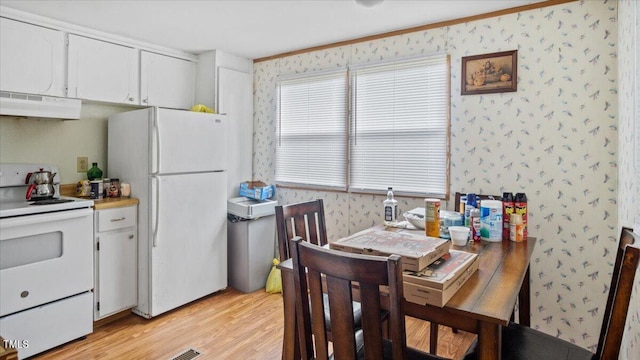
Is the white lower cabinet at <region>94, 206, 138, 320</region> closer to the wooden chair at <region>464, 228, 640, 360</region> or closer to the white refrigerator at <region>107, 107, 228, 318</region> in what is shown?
the white refrigerator at <region>107, 107, 228, 318</region>

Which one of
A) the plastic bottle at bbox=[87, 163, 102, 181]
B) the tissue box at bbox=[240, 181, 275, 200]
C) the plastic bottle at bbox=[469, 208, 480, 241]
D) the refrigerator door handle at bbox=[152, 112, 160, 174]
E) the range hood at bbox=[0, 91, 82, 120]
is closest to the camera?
the plastic bottle at bbox=[469, 208, 480, 241]

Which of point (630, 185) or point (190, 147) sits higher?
point (190, 147)

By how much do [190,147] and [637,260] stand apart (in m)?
2.89

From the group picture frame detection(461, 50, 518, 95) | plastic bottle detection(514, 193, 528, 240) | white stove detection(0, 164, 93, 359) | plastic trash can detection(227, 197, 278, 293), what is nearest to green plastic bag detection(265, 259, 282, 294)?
plastic trash can detection(227, 197, 278, 293)

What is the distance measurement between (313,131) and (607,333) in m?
2.75

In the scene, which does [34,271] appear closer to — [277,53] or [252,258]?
[252,258]

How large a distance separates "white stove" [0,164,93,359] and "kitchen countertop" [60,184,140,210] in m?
0.10

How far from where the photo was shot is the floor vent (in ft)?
7.50

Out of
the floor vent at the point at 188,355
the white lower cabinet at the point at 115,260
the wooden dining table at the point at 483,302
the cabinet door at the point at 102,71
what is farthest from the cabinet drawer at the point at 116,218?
the wooden dining table at the point at 483,302

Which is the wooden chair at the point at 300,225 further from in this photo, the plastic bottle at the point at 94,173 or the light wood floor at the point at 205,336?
the plastic bottle at the point at 94,173

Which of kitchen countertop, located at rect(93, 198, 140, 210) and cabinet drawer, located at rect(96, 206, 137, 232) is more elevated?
kitchen countertop, located at rect(93, 198, 140, 210)

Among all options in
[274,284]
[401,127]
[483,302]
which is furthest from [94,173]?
[483,302]

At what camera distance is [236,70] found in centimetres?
377

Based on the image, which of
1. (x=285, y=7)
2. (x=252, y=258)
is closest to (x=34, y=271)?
(x=252, y=258)
